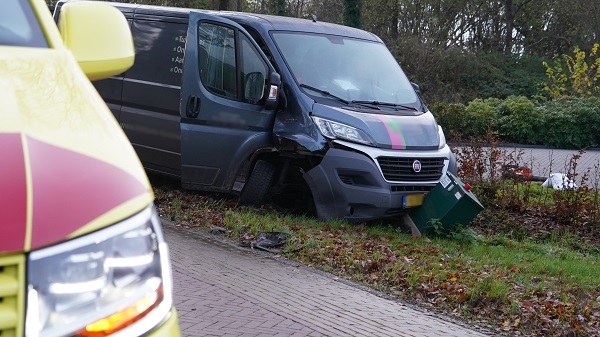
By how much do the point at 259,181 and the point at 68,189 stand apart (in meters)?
7.60

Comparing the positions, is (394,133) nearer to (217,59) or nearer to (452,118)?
(217,59)

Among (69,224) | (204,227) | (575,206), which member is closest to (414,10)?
(575,206)

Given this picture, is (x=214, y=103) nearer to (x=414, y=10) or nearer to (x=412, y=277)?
(x=412, y=277)

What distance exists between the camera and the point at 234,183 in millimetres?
9852

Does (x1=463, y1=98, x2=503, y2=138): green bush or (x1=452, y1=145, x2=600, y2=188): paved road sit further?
(x1=463, y1=98, x2=503, y2=138): green bush

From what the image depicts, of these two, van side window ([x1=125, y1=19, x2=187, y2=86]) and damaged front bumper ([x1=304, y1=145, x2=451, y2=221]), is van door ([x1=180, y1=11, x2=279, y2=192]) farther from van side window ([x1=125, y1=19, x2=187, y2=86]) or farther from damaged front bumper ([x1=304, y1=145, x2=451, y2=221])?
damaged front bumper ([x1=304, y1=145, x2=451, y2=221])

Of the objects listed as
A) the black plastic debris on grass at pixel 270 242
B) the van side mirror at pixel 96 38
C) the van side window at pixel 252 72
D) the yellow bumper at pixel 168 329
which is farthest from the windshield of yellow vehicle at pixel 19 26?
the van side window at pixel 252 72

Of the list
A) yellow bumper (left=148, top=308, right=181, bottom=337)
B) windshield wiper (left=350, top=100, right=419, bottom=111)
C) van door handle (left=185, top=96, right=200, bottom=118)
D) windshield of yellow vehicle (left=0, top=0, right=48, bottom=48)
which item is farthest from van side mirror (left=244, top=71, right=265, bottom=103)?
yellow bumper (left=148, top=308, right=181, bottom=337)

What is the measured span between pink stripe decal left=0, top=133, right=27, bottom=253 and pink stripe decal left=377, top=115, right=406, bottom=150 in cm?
737

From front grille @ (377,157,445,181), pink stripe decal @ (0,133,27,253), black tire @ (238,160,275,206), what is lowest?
black tire @ (238,160,275,206)

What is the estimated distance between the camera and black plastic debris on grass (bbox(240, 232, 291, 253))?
8.17 m

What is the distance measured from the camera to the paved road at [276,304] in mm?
5758

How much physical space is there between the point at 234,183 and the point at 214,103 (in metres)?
0.90

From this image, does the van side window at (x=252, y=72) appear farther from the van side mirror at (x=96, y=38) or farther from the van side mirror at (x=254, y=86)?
the van side mirror at (x=96, y=38)
